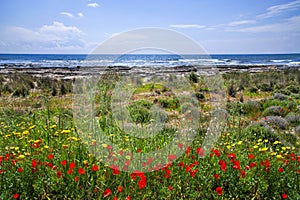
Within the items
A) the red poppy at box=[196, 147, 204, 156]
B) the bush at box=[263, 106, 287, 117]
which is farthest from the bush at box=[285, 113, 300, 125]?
Result: the red poppy at box=[196, 147, 204, 156]

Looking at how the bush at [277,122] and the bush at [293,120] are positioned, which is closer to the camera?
the bush at [277,122]

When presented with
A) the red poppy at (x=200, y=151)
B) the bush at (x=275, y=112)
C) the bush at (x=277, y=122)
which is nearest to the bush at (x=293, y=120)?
the bush at (x=277, y=122)

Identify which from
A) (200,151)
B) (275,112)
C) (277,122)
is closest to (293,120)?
(277,122)

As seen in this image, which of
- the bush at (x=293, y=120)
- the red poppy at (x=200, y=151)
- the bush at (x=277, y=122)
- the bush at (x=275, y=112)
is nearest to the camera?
the red poppy at (x=200, y=151)

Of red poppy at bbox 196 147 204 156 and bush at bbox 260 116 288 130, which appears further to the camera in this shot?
bush at bbox 260 116 288 130

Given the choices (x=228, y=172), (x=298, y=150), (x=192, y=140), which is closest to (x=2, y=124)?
(x=192, y=140)

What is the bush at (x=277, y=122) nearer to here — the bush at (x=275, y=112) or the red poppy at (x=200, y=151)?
the bush at (x=275, y=112)

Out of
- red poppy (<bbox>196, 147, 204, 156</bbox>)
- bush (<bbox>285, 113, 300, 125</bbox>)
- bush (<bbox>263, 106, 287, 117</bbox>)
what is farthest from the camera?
bush (<bbox>263, 106, 287, 117</bbox>)

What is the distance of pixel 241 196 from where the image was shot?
3.32 meters

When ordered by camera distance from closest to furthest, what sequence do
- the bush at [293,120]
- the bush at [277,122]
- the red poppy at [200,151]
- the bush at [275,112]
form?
the red poppy at [200,151]
the bush at [277,122]
the bush at [293,120]
the bush at [275,112]

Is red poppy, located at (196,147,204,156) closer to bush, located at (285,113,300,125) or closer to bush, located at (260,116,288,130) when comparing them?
bush, located at (260,116,288,130)

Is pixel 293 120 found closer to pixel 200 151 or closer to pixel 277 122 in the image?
pixel 277 122

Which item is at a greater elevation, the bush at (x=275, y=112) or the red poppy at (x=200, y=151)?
the red poppy at (x=200, y=151)

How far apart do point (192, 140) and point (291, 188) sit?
4.95ft
